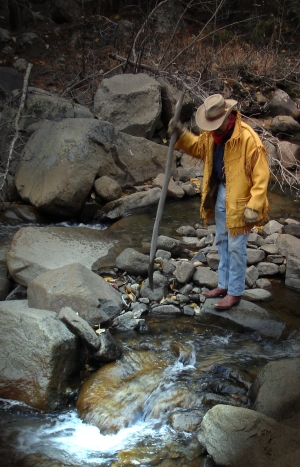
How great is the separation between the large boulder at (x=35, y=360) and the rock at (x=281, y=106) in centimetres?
906

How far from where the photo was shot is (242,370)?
4.29 m

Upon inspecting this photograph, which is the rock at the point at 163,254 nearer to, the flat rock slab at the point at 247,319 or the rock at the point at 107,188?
the flat rock slab at the point at 247,319

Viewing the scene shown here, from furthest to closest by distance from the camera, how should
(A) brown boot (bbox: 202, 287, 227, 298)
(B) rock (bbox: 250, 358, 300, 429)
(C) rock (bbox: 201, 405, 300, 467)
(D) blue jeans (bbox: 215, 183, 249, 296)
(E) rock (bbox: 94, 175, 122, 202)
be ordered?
(E) rock (bbox: 94, 175, 122, 202), (A) brown boot (bbox: 202, 287, 227, 298), (D) blue jeans (bbox: 215, 183, 249, 296), (B) rock (bbox: 250, 358, 300, 429), (C) rock (bbox: 201, 405, 300, 467)

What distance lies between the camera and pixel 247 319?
480 cm

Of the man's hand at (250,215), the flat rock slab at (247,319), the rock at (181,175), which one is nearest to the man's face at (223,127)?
the man's hand at (250,215)

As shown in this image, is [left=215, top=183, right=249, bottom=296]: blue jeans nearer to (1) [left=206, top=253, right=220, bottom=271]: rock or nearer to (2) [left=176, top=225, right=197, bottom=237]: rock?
(1) [left=206, top=253, right=220, bottom=271]: rock

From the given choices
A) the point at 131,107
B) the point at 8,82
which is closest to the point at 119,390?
the point at 131,107

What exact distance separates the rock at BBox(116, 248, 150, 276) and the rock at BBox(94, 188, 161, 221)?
6.37ft

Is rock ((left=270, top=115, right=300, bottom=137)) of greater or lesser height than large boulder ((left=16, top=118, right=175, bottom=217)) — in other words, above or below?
above

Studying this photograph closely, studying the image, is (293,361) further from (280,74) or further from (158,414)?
(280,74)

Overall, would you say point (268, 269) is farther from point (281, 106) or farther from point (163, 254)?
point (281, 106)

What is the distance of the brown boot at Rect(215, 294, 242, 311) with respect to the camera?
15.6ft

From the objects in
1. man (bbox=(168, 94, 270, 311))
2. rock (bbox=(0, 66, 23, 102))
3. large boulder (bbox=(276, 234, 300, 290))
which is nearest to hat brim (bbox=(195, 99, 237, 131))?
man (bbox=(168, 94, 270, 311))

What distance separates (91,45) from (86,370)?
34.6 ft
